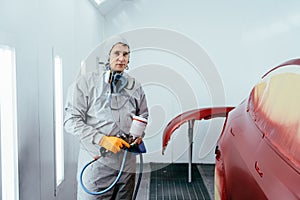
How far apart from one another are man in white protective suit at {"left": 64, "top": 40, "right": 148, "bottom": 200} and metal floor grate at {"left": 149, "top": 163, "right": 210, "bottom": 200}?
1.40 m

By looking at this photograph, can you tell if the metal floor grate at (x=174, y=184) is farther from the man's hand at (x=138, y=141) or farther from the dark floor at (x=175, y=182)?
the man's hand at (x=138, y=141)

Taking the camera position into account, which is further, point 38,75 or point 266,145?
point 38,75

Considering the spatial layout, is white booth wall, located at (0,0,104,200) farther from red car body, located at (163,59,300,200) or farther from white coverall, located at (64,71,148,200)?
red car body, located at (163,59,300,200)

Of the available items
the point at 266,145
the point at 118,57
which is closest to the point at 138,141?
the point at 118,57

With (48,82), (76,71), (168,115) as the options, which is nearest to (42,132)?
(48,82)

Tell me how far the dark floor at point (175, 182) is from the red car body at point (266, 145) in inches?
64.7

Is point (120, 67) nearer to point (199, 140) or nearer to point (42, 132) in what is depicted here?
point (42, 132)

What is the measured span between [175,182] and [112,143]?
208 centimetres

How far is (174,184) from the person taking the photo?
3699mm

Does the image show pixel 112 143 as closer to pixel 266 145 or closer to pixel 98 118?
pixel 98 118

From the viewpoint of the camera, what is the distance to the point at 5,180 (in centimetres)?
169

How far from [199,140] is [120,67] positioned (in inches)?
109

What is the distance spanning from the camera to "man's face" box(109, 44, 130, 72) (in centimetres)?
204

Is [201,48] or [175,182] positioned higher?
[201,48]
